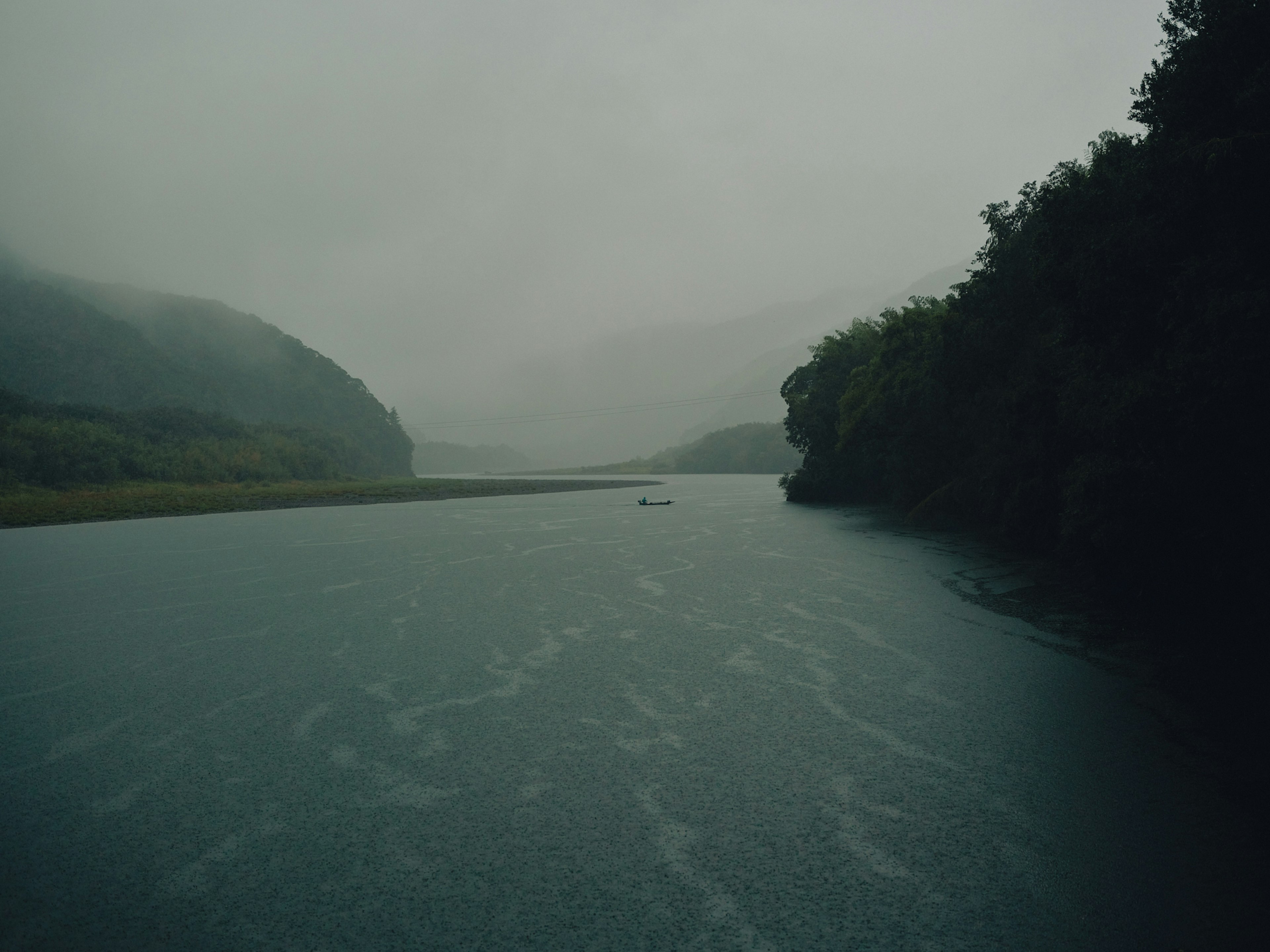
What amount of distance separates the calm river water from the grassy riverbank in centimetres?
4635

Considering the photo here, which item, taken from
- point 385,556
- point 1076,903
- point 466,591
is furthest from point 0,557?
point 1076,903

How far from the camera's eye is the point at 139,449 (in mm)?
92062

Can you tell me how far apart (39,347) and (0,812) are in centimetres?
19633

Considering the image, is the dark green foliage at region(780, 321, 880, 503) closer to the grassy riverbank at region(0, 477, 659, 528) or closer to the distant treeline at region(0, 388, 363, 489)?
the grassy riverbank at region(0, 477, 659, 528)

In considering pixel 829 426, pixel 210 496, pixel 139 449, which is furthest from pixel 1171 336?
pixel 139 449

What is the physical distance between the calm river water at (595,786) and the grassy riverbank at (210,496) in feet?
152

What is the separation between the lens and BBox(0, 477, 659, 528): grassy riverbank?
178 feet

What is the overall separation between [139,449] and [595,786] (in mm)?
104347

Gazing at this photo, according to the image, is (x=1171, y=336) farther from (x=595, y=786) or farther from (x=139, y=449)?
(x=139, y=449)

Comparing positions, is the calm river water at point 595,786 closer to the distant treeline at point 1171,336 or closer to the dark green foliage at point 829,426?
the distant treeline at point 1171,336

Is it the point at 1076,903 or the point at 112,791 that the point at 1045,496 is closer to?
the point at 1076,903

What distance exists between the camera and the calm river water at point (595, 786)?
4.76 m

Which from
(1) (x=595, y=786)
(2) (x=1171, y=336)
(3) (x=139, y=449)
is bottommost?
(1) (x=595, y=786)

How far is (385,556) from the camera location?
2781cm
